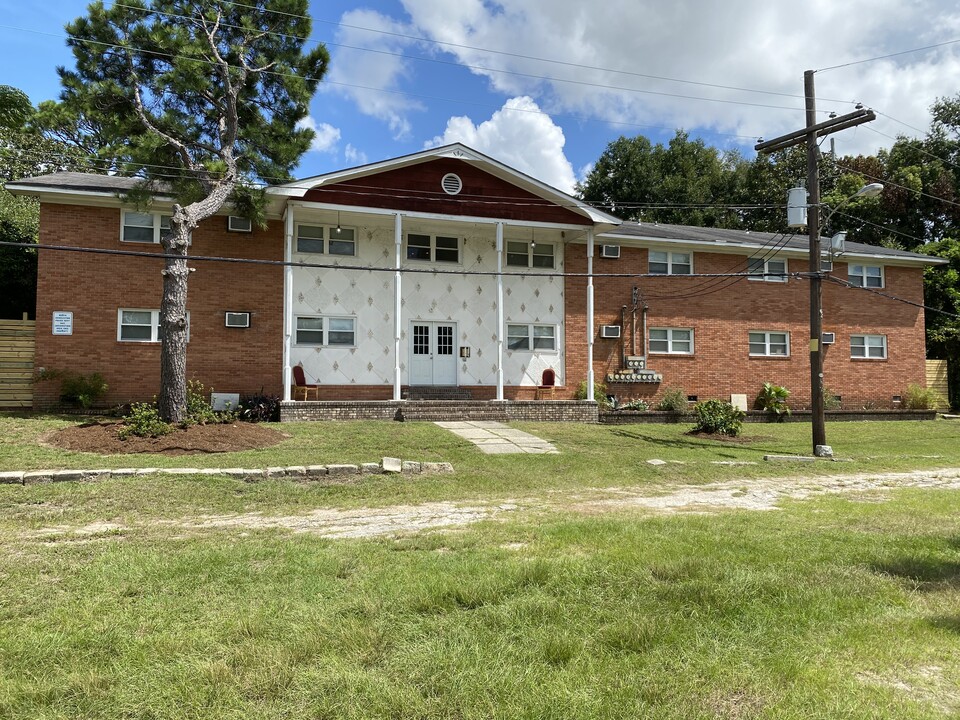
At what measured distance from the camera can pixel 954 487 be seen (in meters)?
10.1

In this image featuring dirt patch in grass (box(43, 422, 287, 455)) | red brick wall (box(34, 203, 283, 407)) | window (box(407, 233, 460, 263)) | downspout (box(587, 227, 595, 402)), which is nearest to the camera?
dirt patch in grass (box(43, 422, 287, 455))

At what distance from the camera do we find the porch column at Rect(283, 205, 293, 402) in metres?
17.2

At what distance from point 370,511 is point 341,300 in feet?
41.4

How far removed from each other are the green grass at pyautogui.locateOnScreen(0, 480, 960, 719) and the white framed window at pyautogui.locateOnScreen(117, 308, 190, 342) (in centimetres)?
1289

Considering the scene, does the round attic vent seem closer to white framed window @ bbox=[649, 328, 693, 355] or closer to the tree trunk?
the tree trunk

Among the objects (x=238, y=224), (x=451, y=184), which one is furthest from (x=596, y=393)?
(x=238, y=224)

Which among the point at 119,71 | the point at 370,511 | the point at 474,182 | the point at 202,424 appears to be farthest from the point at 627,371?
the point at 119,71

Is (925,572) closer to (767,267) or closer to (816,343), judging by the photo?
(816,343)

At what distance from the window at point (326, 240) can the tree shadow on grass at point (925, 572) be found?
55.5 feet

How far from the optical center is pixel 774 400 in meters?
21.7

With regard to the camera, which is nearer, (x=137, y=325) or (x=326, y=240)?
(x=137, y=325)

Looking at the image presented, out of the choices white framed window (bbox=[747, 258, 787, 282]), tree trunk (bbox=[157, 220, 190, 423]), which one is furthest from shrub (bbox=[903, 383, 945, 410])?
tree trunk (bbox=[157, 220, 190, 423])

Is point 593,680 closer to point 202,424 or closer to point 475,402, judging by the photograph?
point 202,424

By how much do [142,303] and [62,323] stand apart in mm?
1994
